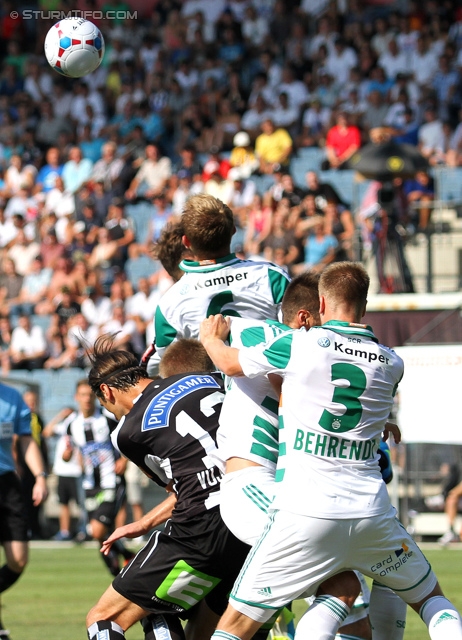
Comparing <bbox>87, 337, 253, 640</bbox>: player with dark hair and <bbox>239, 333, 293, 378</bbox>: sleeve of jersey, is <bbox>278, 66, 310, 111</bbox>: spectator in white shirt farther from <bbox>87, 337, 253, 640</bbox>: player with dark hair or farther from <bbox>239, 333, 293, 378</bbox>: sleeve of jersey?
<bbox>239, 333, 293, 378</bbox>: sleeve of jersey

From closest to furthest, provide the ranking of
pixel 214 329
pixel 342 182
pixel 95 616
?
pixel 214 329 < pixel 95 616 < pixel 342 182

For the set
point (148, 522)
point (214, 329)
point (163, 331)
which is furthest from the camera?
point (163, 331)

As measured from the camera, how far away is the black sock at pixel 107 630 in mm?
5637

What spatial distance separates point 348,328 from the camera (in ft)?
17.4

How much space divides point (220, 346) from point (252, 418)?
0.43m

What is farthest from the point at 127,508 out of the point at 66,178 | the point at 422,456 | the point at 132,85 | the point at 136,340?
the point at 132,85

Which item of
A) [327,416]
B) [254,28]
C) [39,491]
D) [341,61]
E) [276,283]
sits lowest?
[39,491]

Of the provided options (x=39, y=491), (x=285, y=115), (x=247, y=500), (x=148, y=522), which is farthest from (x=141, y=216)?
(x=247, y=500)

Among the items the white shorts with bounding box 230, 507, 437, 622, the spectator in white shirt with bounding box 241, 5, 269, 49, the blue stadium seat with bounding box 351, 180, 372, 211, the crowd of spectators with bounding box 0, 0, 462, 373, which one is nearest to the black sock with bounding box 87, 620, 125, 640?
the white shorts with bounding box 230, 507, 437, 622

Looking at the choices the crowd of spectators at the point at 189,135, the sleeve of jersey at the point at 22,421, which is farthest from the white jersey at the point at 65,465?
the sleeve of jersey at the point at 22,421

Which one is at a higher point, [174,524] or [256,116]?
[256,116]

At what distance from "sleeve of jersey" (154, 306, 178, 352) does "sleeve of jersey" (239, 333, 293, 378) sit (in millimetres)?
1718

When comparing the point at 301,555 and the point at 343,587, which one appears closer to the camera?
the point at 301,555

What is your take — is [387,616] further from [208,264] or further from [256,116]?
[256,116]
